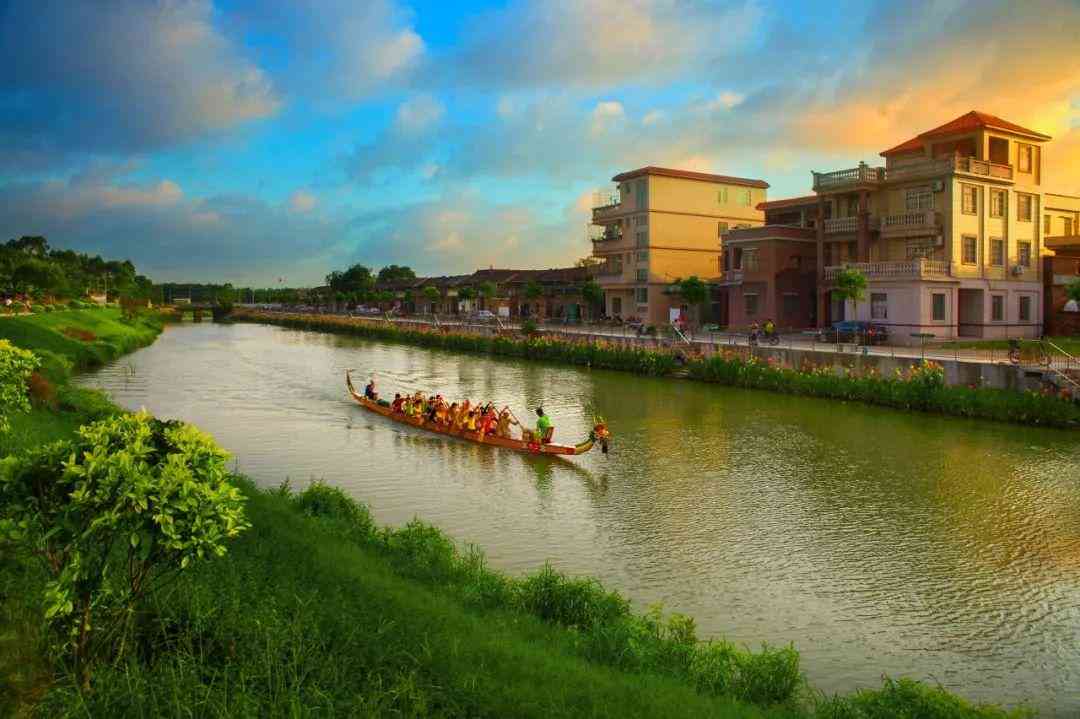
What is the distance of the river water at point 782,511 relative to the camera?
485 inches

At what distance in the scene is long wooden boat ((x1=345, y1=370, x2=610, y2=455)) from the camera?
24406mm

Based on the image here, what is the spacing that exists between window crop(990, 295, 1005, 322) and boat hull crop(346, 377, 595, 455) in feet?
106

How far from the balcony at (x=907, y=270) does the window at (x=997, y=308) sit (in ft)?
13.9

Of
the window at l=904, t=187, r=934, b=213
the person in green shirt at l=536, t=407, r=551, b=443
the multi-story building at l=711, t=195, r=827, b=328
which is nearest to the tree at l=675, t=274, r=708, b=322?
the multi-story building at l=711, t=195, r=827, b=328

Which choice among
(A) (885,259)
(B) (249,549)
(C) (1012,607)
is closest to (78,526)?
(B) (249,549)

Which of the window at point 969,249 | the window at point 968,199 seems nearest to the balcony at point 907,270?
the window at point 969,249

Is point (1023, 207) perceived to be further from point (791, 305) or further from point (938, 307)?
point (791, 305)

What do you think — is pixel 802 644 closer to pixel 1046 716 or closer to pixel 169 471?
pixel 1046 716

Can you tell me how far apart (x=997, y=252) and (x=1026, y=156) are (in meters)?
7.11

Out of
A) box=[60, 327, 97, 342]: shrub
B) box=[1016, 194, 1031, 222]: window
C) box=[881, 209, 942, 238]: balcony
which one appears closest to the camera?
box=[881, 209, 942, 238]: balcony

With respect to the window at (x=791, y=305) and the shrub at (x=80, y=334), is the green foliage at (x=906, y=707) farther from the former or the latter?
the shrub at (x=80, y=334)

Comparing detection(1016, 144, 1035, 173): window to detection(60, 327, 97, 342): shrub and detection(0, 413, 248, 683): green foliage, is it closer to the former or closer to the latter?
detection(0, 413, 248, 683): green foliage

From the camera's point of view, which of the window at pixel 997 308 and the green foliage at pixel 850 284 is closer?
the green foliage at pixel 850 284

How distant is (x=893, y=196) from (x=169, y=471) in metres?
51.6
